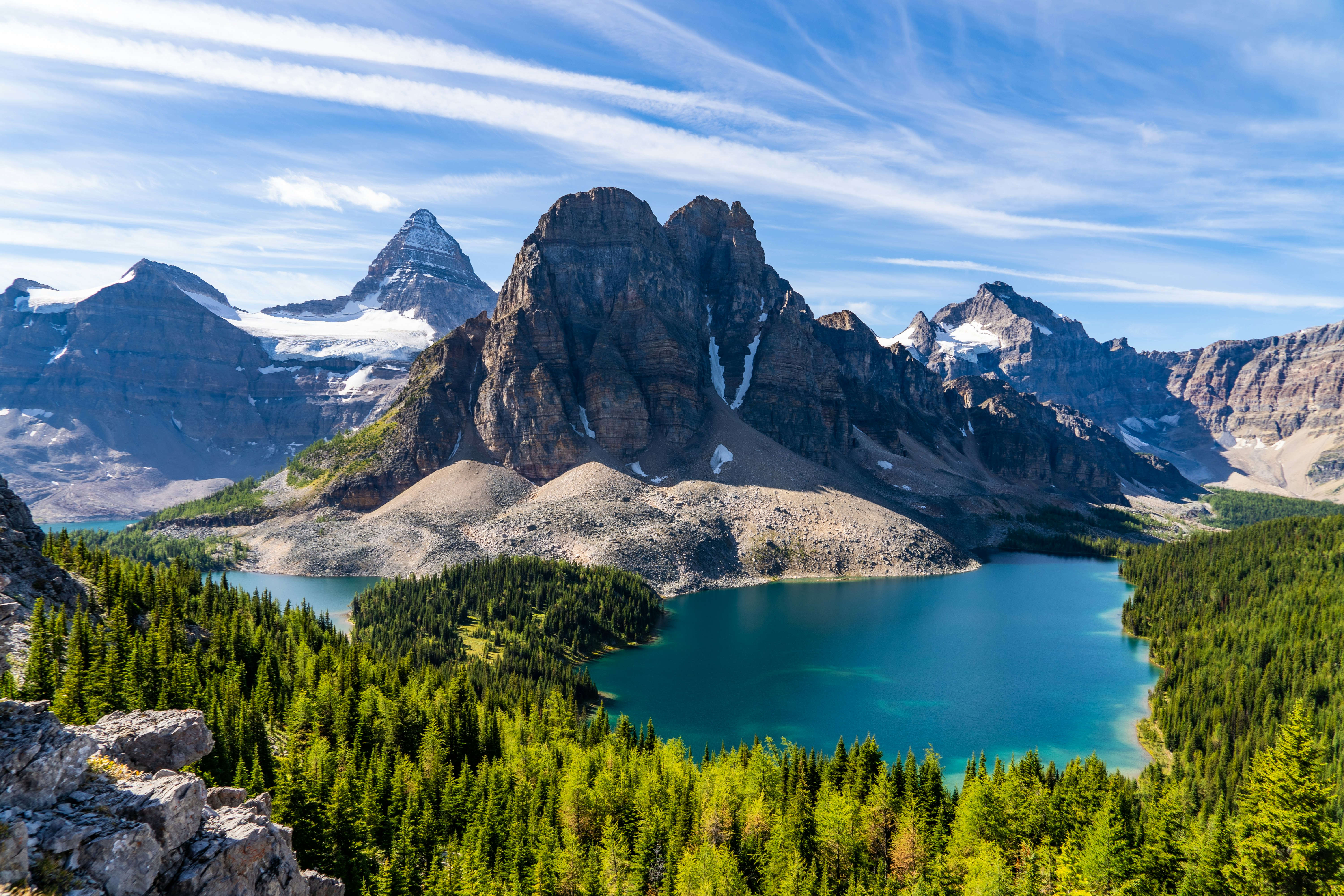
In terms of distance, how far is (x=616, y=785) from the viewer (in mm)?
40500

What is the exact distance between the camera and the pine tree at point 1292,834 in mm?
32406

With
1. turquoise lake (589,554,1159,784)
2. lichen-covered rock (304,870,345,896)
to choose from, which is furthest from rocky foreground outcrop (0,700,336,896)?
turquoise lake (589,554,1159,784)

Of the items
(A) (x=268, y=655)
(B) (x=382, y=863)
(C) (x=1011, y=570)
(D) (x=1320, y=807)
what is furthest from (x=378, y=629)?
(C) (x=1011, y=570)

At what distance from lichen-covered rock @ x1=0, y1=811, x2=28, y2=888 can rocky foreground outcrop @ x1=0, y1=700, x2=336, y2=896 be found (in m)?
0.02

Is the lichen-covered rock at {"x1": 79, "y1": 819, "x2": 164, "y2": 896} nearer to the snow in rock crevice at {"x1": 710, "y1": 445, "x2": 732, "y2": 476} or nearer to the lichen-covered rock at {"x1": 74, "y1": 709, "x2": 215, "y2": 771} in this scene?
the lichen-covered rock at {"x1": 74, "y1": 709, "x2": 215, "y2": 771}

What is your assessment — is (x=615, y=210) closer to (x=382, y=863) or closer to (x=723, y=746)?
(x=723, y=746)

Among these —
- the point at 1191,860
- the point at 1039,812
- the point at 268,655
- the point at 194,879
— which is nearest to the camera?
the point at 194,879

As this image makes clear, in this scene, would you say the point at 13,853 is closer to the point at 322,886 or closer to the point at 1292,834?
the point at 322,886

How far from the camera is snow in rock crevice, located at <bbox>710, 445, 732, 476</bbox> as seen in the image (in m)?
154

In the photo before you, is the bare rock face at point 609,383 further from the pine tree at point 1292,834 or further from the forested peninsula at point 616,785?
the pine tree at point 1292,834

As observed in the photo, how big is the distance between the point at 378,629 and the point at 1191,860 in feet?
245

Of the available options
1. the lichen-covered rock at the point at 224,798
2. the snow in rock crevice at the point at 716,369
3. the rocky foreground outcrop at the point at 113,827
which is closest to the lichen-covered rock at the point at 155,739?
the rocky foreground outcrop at the point at 113,827

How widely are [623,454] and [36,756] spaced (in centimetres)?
14046

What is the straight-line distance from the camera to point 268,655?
4950 centimetres
